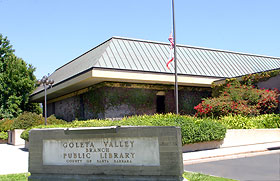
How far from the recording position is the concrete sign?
6172 mm

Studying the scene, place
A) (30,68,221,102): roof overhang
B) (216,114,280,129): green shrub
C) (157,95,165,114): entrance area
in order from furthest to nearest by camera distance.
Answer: (157,95,165,114): entrance area, (30,68,221,102): roof overhang, (216,114,280,129): green shrub

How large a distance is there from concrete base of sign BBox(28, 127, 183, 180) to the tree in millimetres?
30295

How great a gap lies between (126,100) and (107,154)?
1722cm

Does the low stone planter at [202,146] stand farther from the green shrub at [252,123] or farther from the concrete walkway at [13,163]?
the concrete walkway at [13,163]

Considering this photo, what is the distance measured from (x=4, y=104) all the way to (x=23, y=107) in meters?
2.12

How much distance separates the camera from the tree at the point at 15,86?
35.2 m

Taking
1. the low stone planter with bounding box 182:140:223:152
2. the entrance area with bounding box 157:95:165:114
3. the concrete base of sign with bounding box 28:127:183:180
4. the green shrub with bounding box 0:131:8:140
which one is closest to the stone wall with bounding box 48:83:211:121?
the entrance area with bounding box 157:95:165:114

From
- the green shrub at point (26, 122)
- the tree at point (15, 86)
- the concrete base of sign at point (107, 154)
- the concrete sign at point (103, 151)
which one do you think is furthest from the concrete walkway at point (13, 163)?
the tree at point (15, 86)

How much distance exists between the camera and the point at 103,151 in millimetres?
6422

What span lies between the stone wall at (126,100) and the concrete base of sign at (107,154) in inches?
625

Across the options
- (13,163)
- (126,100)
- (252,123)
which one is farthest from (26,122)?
(252,123)

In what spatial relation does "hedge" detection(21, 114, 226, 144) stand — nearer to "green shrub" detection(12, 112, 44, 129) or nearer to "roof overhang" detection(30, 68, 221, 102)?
"roof overhang" detection(30, 68, 221, 102)

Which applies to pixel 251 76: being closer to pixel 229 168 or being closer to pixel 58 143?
pixel 229 168

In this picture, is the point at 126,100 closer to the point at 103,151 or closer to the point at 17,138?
the point at 17,138
